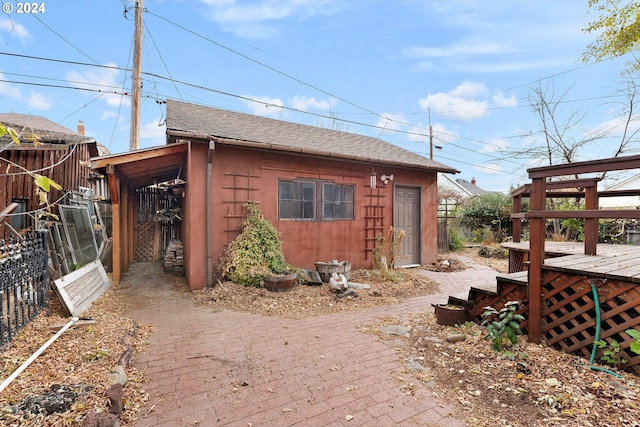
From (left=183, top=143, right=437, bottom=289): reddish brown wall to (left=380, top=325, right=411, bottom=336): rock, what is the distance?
309 cm

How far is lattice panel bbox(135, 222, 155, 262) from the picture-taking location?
881cm

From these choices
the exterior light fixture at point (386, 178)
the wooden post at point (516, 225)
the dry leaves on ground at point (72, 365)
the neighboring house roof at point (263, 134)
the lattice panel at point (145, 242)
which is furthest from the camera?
the lattice panel at point (145, 242)

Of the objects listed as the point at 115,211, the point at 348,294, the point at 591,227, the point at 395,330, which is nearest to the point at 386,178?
the point at 348,294

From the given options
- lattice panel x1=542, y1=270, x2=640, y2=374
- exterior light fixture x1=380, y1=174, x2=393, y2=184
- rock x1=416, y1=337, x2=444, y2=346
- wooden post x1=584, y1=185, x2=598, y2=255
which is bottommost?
rock x1=416, y1=337, x2=444, y2=346

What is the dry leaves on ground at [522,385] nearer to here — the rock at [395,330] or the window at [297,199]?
the rock at [395,330]

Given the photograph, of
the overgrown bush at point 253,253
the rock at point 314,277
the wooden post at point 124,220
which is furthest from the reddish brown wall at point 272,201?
the wooden post at point 124,220

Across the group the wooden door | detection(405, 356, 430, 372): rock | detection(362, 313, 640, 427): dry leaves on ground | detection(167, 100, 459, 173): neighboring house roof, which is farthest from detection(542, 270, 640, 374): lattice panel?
the wooden door

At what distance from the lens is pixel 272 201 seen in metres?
6.37

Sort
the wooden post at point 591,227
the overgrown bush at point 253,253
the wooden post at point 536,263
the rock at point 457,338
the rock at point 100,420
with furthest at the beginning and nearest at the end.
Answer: the overgrown bush at point 253,253
the wooden post at point 591,227
the rock at point 457,338
the wooden post at point 536,263
the rock at point 100,420

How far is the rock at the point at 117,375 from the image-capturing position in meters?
2.31

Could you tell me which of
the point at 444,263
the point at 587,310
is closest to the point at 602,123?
the point at 444,263

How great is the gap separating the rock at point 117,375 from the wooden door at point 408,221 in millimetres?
6802

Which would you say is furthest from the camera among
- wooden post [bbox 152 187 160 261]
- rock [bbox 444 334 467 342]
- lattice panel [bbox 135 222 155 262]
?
wooden post [bbox 152 187 160 261]

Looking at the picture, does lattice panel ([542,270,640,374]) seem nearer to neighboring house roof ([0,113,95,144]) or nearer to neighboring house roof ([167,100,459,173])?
neighboring house roof ([167,100,459,173])
